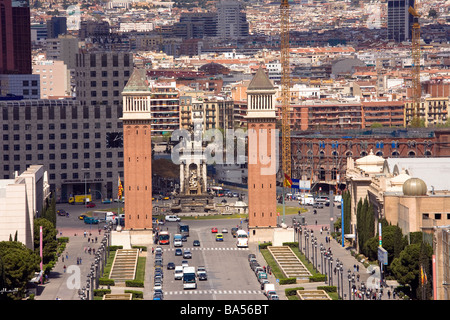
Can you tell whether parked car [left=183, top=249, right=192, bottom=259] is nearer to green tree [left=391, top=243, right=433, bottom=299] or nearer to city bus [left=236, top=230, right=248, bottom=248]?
city bus [left=236, top=230, right=248, bottom=248]

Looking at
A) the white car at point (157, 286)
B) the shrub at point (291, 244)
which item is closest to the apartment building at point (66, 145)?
the shrub at point (291, 244)

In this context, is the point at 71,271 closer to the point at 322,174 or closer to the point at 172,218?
the point at 172,218

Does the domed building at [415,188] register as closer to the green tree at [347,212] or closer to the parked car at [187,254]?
the parked car at [187,254]

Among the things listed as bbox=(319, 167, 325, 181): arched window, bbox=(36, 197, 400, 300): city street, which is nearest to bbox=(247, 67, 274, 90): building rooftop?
bbox=(36, 197, 400, 300): city street

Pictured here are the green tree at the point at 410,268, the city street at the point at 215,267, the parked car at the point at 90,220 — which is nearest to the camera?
the green tree at the point at 410,268

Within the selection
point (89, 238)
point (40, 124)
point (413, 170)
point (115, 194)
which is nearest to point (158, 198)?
point (115, 194)
